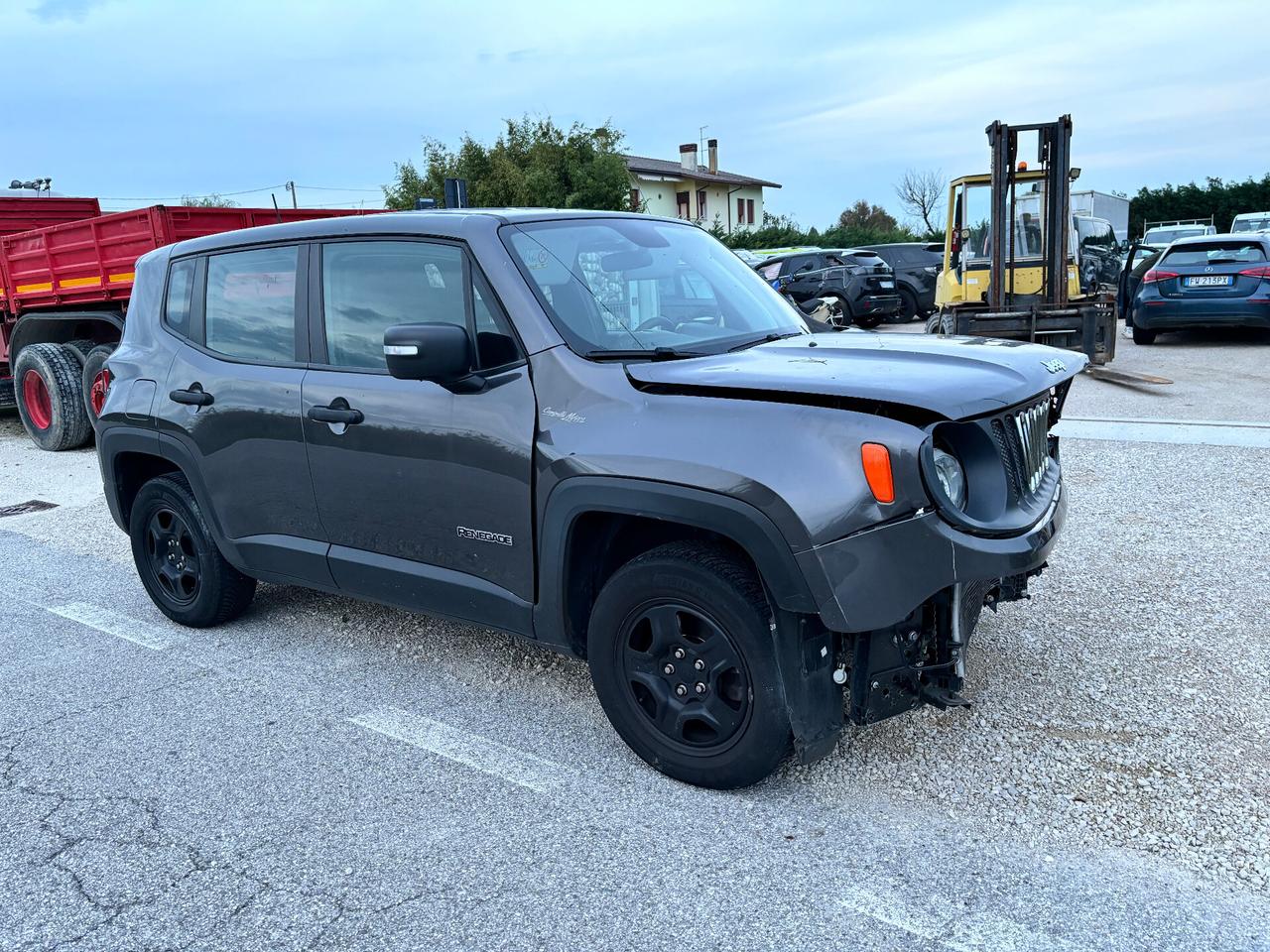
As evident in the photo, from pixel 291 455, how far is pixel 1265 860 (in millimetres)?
3542

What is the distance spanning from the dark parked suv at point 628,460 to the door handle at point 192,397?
0.05 ft

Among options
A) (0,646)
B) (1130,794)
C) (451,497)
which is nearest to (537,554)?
(451,497)

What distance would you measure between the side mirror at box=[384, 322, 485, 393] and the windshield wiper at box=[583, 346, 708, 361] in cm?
42

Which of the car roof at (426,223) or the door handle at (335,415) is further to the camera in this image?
the door handle at (335,415)

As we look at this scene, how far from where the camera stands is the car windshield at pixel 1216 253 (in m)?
14.2

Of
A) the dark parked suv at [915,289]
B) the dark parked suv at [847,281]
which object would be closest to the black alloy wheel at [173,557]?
the dark parked suv at [847,281]

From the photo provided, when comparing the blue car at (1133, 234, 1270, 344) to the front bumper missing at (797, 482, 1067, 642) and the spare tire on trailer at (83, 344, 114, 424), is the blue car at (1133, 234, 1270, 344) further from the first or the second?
the front bumper missing at (797, 482, 1067, 642)

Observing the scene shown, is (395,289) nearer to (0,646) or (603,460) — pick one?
(603,460)

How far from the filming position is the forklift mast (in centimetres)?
1267

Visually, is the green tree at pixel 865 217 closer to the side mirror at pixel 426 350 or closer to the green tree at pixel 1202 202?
the green tree at pixel 1202 202

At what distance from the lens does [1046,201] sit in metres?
13.2

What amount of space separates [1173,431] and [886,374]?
22.2 feet

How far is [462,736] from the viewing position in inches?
147

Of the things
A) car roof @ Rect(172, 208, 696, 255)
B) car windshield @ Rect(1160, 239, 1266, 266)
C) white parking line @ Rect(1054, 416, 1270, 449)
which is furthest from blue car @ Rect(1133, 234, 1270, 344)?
car roof @ Rect(172, 208, 696, 255)
